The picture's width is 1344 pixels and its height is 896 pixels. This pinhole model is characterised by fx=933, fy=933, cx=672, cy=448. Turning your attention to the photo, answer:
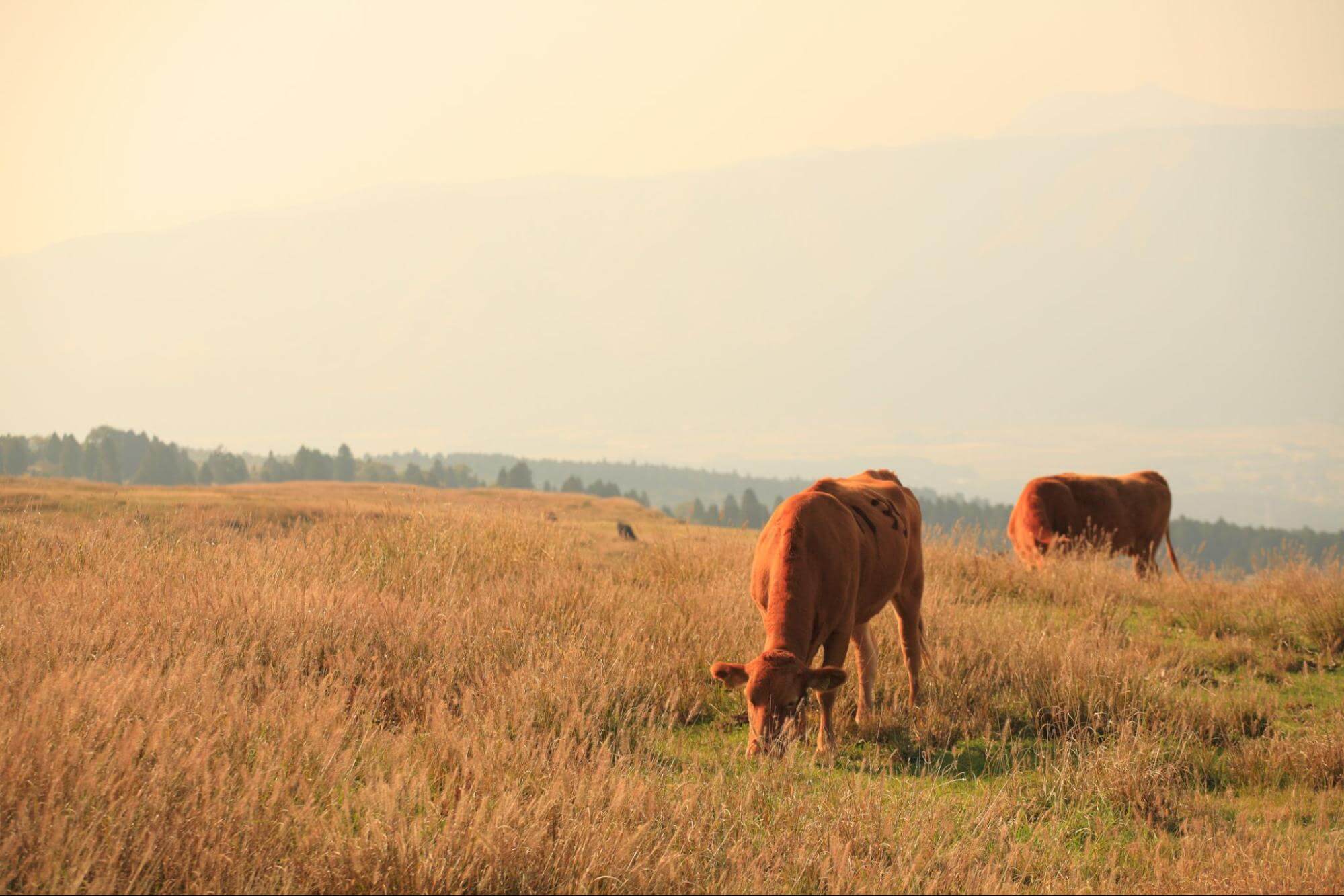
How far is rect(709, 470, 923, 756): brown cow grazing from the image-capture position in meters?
5.64

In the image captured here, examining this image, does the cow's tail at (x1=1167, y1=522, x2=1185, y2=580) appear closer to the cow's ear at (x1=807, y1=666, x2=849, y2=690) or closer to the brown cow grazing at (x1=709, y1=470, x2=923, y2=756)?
the brown cow grazing at (x1=709, y1=470, x2=923, y2=756)

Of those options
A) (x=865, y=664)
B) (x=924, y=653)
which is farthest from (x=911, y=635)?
(x=865, y=664)

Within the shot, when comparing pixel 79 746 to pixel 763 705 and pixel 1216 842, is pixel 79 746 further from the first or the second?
pixel 1216 842

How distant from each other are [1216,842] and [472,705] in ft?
14.7

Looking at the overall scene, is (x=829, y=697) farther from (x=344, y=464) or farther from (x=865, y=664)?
(x=344, y=464)

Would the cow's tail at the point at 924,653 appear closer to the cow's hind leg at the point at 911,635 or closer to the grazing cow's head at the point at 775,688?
the cow's hind leg at the point at 911,635

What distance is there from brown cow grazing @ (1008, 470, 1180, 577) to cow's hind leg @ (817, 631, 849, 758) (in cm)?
874

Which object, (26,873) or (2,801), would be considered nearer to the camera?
(26,873)

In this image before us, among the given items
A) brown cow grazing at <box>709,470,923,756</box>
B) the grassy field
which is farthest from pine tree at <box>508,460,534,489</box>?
brown cow grazing at <box>709,470,923,756</box>

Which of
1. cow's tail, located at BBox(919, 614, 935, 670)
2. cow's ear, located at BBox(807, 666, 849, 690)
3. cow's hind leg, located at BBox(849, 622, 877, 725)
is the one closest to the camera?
cow's ear, located at BBox(807, 666, 849, 690)

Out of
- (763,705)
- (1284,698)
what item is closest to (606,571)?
(763,705)

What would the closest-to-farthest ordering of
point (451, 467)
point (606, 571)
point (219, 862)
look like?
1. point (219, 862)
2. point (606, 571)
3. point (451, 467)

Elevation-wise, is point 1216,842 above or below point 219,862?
below

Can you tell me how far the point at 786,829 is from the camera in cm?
454
